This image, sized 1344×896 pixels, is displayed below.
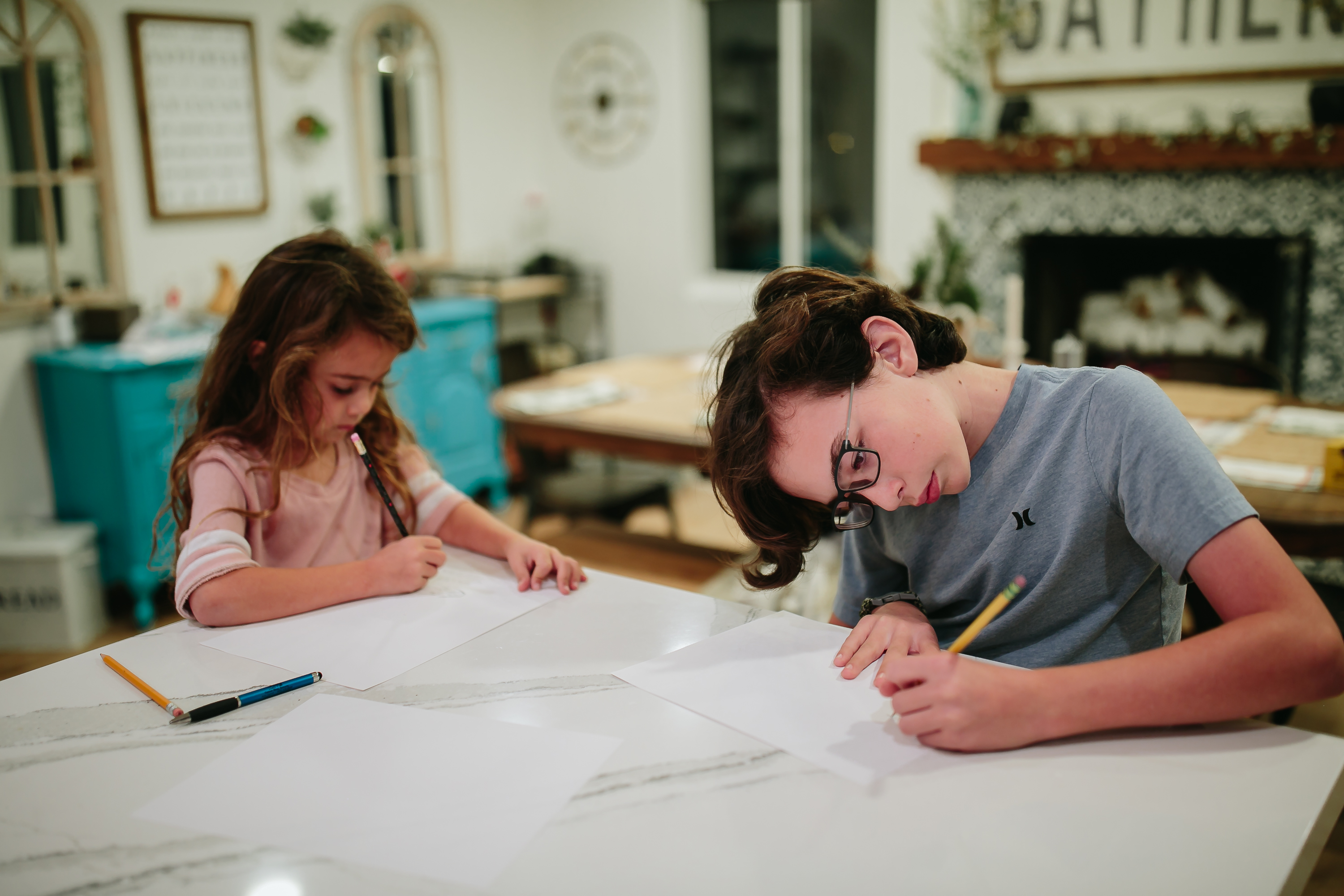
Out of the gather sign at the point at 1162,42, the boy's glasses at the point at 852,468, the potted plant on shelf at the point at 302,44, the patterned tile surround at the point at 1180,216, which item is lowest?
the boy's glasses at the point at 852,468

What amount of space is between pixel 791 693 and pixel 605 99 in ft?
15.3

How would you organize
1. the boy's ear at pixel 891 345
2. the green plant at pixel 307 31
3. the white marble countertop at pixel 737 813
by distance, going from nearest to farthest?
the white marble countertop at pixel 737 813 → the boy's ear at pixel 891 345 → the green plant at pixel 307 31

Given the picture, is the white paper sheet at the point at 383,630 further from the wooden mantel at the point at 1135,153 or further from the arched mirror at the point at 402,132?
the arched mirror at the point at 402,132

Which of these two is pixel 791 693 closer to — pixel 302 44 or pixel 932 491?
pixel 932 491

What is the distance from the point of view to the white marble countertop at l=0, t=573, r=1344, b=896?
0.71m

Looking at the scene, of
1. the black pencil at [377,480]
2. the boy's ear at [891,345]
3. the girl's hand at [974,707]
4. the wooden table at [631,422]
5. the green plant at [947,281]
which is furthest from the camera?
the green plant at [947,281]

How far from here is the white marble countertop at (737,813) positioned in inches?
27.8

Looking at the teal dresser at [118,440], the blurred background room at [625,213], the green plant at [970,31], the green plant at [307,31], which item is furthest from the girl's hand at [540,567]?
the green plant at [307,31]

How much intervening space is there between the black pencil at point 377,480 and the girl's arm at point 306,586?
131mm

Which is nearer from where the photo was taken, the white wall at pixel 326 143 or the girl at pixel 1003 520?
the girl at pixel 1003 520

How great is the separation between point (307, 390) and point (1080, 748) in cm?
109

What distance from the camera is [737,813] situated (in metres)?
0.78

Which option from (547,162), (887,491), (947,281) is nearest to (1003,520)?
(887,491)

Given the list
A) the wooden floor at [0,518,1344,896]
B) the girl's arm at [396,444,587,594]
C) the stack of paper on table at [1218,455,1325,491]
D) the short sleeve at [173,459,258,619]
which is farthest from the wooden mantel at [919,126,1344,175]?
the short sleeve at [173,459,258,619]
